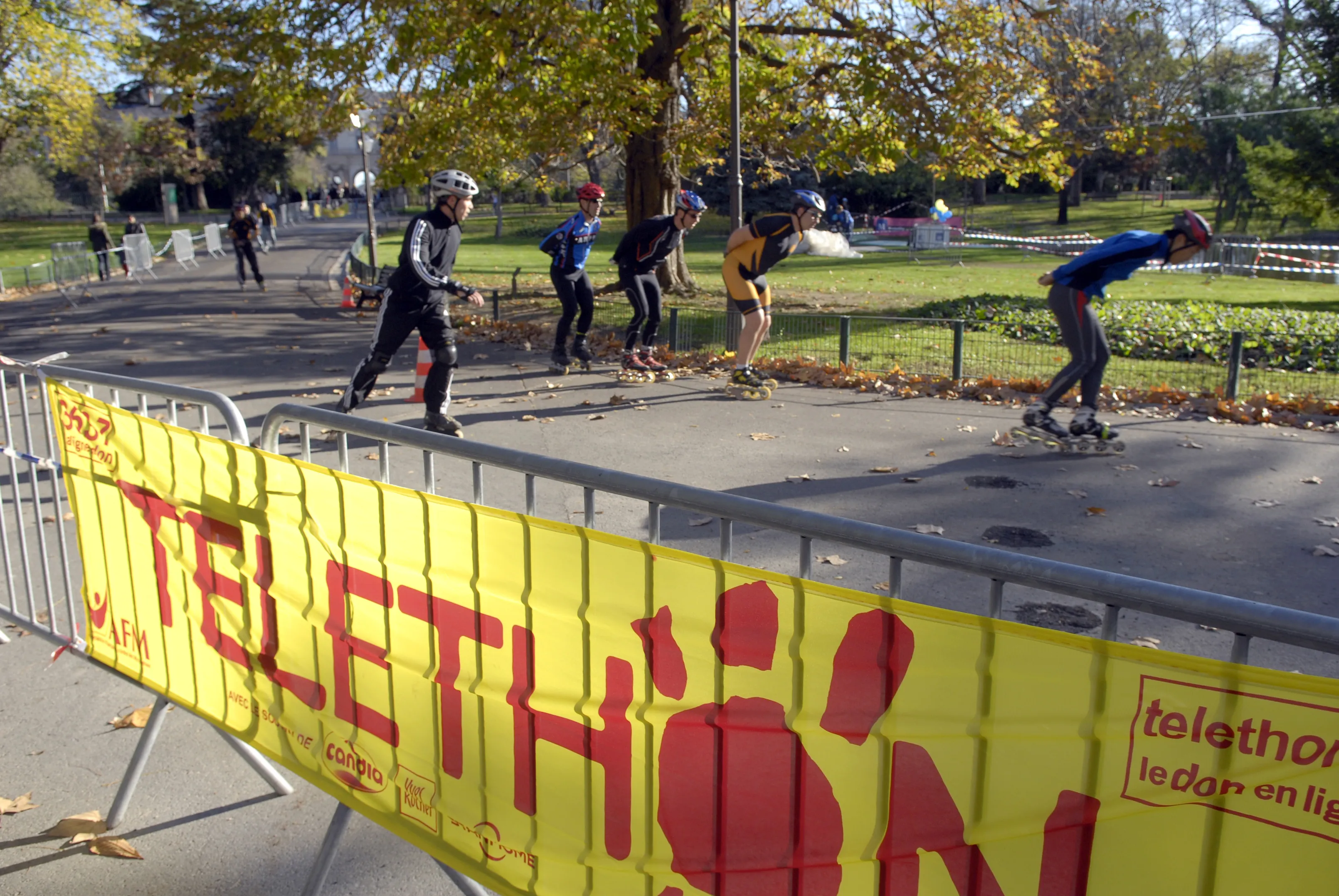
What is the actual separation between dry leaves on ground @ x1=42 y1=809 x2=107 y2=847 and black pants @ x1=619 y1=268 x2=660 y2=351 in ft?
30.0

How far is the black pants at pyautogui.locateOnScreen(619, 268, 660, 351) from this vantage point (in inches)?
480

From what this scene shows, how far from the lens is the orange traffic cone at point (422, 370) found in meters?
9.27

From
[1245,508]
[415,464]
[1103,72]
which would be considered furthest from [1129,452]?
[1103,72]

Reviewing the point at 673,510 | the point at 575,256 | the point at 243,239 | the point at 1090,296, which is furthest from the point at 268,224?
the point at 1090,296

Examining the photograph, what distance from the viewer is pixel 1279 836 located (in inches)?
64.2

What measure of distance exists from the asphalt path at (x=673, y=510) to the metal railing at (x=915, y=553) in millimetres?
1474

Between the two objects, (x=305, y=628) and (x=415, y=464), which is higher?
(x=305, y=628)

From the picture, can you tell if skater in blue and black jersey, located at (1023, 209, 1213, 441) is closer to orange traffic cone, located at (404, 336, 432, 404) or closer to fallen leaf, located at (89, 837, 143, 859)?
orange traffic cone, located at (404, 336, 432, 404)

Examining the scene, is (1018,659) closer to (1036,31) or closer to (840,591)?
(840,591)

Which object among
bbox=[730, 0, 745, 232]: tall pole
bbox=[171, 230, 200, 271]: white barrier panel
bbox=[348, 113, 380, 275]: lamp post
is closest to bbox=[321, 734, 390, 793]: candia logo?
bbox=[730, 0, 745, 232]: tall pole

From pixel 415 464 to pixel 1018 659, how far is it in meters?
6.67

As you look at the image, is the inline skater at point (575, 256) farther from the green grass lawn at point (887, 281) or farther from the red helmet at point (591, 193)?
the green grass lawn at point (887, 281)

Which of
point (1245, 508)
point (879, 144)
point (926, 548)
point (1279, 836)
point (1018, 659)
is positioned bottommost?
point (1245, 508)

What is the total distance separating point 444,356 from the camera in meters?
8.84
